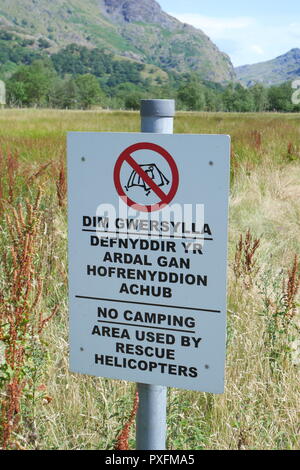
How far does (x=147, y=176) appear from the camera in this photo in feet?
4.89

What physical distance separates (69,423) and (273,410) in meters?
0.93

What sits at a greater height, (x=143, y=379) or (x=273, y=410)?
(x=143, y=379)

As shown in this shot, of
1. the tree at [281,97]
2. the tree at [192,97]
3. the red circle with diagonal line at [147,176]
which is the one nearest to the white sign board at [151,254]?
the red circle with diagonal line at [147,176]

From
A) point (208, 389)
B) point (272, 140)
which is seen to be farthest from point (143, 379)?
point (272, 140)

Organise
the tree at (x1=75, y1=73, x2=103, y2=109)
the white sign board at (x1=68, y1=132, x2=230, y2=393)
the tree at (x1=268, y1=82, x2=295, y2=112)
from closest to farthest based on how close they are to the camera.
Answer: the white sign board at (x1=68, y1=132, x2=230, y2=393) < the tree at (x1=268, y1=82, x2=295, y2=112) < the tree at (x1=75, y1=73, x2=103, y2=109)

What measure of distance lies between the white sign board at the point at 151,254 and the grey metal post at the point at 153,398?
6 cm

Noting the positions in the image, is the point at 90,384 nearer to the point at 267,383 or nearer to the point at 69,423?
the point at 69,423

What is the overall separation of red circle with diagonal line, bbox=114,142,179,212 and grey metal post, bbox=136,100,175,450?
0.07 meters

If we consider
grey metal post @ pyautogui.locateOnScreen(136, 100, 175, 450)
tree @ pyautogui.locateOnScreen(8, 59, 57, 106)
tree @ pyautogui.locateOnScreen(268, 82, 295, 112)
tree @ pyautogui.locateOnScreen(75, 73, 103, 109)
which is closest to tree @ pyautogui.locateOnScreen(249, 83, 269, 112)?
tree @ pyautogui.locateOnScreen(268, 82, 295, 112)

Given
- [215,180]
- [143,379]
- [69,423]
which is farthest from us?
[69,423]

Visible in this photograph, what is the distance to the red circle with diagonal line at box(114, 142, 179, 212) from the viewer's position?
1.47 metres

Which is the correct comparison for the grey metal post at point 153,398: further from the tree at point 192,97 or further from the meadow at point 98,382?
the tree at point 192,97

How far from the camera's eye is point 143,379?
1.56 meters

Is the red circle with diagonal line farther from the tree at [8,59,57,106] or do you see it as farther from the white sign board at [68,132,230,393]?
the tree at [8,59,57,106]
